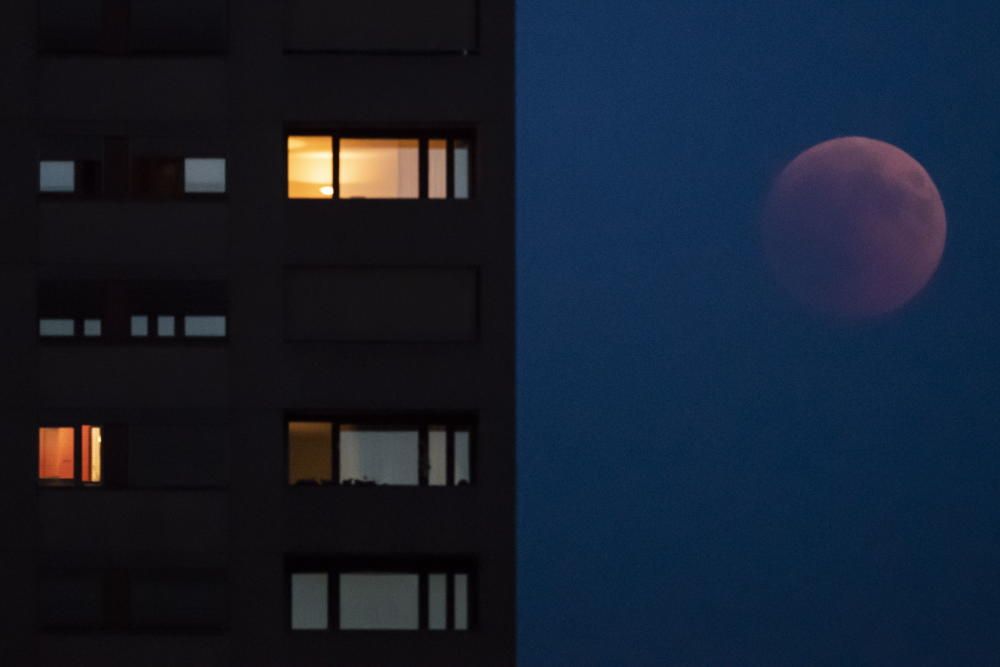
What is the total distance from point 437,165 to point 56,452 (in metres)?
7.53

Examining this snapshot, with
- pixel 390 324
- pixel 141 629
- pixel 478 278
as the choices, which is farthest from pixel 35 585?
pixel 478 278

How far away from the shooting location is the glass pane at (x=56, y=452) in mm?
21562

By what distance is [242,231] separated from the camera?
70.6ft

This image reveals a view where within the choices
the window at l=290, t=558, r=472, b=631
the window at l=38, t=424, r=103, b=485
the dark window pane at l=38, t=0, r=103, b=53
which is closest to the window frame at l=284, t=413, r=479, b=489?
the window at l=290, t=558, r=472, b=631

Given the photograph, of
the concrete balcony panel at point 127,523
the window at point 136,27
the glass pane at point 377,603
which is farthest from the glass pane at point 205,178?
the glass pane at point 377,603

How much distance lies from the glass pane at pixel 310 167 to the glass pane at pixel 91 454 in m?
4.83

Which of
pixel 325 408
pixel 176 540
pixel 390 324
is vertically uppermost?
pixel 390 324

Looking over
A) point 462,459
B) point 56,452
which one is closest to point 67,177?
point 56,452

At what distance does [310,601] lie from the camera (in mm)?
21750

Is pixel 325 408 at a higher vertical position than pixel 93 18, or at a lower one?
lower

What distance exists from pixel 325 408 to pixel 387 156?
4.24 m

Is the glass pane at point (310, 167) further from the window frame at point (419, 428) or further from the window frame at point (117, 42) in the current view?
the window frame at point (419, 428)

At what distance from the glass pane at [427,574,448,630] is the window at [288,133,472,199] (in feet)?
20.0

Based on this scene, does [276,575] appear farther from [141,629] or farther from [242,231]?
[242,231]
